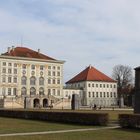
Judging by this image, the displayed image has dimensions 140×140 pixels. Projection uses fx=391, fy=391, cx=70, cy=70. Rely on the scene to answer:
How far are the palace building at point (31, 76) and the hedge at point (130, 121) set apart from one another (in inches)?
2816

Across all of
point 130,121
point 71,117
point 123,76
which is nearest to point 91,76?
point 123,76

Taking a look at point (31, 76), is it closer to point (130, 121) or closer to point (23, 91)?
point (23, 91)

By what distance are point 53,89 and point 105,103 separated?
21.5 m

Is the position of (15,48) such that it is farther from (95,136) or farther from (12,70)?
(95,136)

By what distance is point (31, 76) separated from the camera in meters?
105

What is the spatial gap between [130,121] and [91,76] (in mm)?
96472

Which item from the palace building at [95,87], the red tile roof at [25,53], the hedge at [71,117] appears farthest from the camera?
the palace building at [95,87]

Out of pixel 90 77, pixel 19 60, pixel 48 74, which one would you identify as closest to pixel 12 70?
pixel 19 60

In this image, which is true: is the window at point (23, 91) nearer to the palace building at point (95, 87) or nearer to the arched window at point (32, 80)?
the arched window at point (32, 80)

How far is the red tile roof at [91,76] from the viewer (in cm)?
12006

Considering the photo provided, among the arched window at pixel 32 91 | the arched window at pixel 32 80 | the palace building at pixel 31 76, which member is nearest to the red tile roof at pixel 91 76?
the palace building at pixel 31 76

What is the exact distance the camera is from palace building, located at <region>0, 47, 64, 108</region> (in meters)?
100

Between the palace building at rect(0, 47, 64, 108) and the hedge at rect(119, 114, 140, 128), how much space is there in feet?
235

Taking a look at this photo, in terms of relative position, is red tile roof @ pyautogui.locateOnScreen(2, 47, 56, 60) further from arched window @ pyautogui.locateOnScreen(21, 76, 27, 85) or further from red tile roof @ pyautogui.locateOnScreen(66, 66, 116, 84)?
red tile roof @ pyautogui.locateOnScreen(66, 66, 116, 84)
